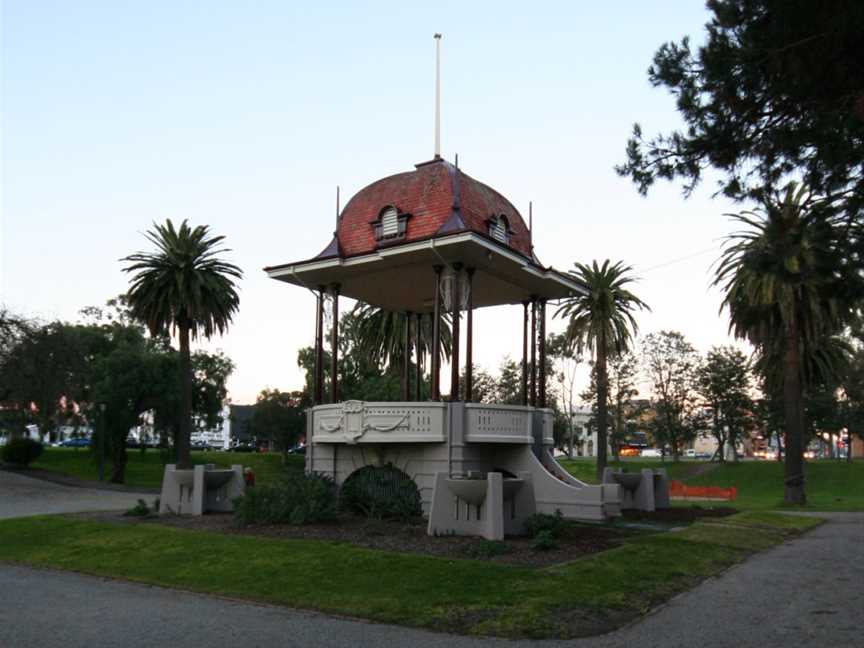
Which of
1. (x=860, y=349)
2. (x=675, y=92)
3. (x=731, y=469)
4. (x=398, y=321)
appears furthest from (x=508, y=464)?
(x=860, y=349)

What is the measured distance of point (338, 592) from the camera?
12422 mm

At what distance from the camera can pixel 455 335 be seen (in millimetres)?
22375

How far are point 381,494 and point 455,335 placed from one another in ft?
15.6

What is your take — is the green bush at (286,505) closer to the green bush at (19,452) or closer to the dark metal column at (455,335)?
the dark metal column at (455,335)

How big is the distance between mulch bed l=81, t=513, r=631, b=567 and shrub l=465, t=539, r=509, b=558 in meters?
0.02

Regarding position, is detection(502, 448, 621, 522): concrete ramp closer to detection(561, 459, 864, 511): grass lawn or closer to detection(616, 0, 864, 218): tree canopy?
detection(616, 0, 864, 218): tree canopy

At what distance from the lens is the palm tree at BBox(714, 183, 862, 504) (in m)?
11.3

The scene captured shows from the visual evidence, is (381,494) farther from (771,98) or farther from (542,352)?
(771,98)

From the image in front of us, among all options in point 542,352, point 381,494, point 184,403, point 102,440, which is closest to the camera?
point 381,494

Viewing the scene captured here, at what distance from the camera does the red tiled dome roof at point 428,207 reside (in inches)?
920

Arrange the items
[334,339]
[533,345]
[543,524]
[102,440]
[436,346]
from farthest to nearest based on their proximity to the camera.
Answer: [102,440]
[533,345]
[334,339]
[436,346]
[543,524]

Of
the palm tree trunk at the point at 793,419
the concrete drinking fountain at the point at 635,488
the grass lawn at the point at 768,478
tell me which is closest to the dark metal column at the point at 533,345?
the concrete drinking fountain at the point at 635,488

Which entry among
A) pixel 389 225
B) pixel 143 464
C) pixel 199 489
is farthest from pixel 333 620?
pixel 143 464

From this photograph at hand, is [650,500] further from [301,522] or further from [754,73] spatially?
[754,73]
